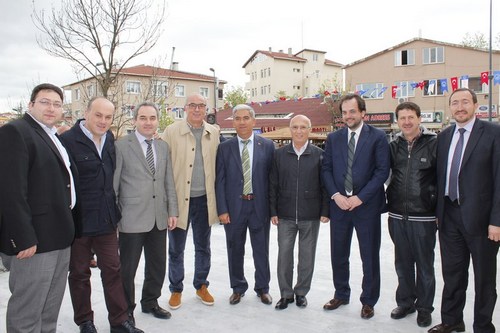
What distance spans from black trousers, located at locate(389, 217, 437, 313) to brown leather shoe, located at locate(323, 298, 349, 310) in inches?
20.3

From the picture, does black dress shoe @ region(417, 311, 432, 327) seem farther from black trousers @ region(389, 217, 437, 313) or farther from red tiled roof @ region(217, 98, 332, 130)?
red tiled roof @ region(217, 98, 332, 130)

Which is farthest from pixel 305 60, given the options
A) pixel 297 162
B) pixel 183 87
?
pixel 297 162

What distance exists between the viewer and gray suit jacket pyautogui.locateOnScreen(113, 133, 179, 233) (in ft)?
10.6

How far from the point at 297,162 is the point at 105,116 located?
1.77 metres

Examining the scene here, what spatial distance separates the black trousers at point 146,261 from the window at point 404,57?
27710 mm

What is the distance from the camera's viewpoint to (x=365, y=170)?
3.50m

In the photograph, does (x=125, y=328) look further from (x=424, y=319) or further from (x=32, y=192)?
(x=424, y=319)

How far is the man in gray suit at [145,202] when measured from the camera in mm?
3254

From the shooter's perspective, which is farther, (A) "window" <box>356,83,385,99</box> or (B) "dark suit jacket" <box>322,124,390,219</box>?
(A) "window" <box>356,83,385,99</box>

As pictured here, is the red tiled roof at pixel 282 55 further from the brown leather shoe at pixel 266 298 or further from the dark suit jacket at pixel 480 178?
the dark suit jacket at pixel 480 178

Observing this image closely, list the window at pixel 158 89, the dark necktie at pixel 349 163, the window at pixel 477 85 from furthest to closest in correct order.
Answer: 1. the window at pixel 477 85
2. the window at pixel 158 89
3. the dark necktie at pixel 349 163

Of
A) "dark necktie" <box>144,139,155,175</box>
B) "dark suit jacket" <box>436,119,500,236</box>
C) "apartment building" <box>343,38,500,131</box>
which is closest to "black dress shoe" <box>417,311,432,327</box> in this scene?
"dark suit jacket" <box>436,119,500,236</box>

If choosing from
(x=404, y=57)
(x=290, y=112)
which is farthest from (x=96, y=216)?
(x=404, y=57)

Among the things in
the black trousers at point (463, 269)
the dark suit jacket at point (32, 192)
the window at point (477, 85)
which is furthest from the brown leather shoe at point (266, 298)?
the window at point (477, 85)
